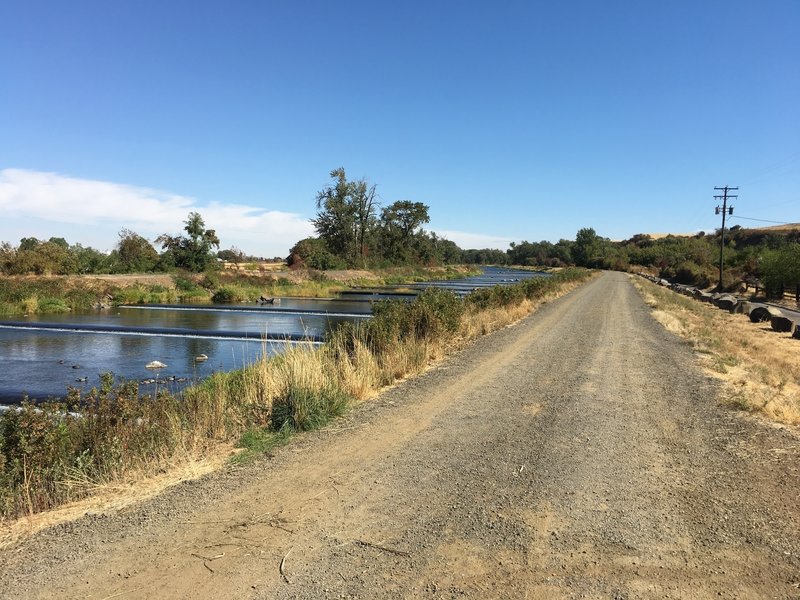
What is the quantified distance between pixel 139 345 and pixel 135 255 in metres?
39.2

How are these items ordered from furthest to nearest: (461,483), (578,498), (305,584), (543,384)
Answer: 1. (543,384)
2. (461,483)
3. (578,498)
4. (305,584)

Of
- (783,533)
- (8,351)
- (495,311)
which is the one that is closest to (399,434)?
(783,533)

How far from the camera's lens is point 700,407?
26.7 feet

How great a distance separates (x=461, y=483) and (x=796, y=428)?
4904 millimetres

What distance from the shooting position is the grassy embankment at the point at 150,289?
3234cm

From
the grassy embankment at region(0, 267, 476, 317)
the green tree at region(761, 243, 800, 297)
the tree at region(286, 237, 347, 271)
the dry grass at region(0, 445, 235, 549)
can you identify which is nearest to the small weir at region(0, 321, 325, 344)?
the grassy embankment at region(0, 267, 476, 317)

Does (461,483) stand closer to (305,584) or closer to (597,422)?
(305,584)

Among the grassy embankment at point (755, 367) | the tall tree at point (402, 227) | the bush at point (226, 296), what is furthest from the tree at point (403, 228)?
the grassy embankment at point (755, 367)

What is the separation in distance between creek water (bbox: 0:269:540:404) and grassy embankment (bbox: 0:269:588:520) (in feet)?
4.59

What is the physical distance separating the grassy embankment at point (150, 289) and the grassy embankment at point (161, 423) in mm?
28302

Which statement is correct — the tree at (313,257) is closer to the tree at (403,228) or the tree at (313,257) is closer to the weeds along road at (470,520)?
the tree at (403,228)

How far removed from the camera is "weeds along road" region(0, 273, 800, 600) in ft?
11.3

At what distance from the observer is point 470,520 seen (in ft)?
14.1

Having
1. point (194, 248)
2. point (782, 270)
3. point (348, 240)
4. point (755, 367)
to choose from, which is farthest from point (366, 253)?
point (755, 367)
